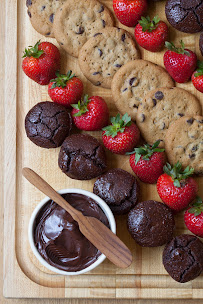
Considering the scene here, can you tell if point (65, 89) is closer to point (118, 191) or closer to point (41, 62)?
point (41, 62)

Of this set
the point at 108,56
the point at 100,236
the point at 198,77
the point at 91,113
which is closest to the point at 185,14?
the point at 198,77

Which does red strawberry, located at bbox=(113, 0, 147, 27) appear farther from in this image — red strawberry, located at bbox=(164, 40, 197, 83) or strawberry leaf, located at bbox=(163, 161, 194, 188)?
strawberry leaf, located at bbox=(163, 161, 194, 188)

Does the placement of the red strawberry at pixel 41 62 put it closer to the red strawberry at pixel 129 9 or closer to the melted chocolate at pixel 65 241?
the red strawberry at pixel 129 9

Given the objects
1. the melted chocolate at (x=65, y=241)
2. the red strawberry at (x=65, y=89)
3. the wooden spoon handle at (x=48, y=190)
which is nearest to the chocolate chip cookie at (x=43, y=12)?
the red strawberry at (x=65, y=89)

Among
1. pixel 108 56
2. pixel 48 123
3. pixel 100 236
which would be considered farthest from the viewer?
pixel 108 56

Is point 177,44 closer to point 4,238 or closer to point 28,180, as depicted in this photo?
point 28,180

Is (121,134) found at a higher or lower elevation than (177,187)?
higher

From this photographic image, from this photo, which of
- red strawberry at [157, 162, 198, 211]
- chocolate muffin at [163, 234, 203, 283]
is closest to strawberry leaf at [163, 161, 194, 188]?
red strawberry at [157, 162, 198, 211]
